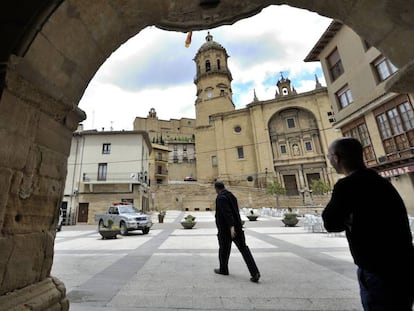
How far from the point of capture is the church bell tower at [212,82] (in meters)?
44.8

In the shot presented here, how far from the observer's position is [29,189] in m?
1.77

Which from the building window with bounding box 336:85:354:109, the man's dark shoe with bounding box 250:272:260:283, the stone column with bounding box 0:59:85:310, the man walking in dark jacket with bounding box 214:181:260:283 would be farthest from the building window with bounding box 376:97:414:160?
the stone column with bounding box 0:59:85:310

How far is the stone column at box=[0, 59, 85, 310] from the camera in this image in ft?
5.12

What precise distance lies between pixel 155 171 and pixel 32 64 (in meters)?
37.7

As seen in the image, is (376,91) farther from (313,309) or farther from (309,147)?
(309,147)

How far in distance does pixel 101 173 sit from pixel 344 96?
21.9 metres

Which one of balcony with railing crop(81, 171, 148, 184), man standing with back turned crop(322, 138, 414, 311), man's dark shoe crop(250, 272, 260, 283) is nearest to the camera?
man standing with back turned crop(322, 138, 414, 311)

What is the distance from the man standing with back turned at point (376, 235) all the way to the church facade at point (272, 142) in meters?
31.9

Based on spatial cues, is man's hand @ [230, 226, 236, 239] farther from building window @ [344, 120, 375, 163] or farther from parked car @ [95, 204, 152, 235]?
building window @ [344, 120, 375, 163]

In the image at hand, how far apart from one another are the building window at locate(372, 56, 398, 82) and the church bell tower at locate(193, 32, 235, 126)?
3305cm

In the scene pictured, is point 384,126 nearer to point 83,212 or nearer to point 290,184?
point 290,184

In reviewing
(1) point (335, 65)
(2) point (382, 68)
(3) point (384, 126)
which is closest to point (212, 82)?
(1) point (335, 65)

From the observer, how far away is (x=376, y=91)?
1205 centimetres

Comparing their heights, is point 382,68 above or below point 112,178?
above
